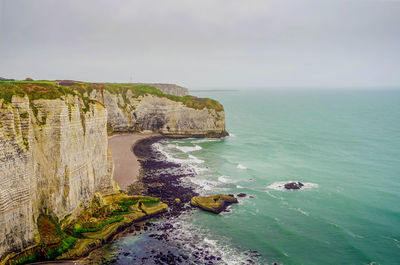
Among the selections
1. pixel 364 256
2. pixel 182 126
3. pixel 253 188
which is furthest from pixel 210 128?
pixel 364 256

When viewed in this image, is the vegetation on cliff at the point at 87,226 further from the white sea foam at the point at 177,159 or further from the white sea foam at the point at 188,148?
the white sea foam at the point at 188,148

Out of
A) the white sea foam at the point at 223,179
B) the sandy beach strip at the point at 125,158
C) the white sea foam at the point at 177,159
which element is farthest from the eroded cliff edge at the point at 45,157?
the white sea foam at the point at 177,159

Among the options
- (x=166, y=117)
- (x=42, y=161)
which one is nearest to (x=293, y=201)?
(x=42, y=161)

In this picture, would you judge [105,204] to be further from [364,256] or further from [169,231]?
[364,256]

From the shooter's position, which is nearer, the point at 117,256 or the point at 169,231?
the point at 117,256

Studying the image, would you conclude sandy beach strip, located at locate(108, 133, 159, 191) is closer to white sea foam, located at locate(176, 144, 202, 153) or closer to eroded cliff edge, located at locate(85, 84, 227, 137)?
eroded cliff edge, located at locate(85, 84, 227, 137)

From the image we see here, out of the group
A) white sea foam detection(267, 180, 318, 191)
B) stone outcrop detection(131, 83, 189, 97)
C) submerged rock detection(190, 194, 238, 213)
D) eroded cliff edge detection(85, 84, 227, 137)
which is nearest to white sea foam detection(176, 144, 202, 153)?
eroded cliff edge detection(85, 84, 227, 137)
